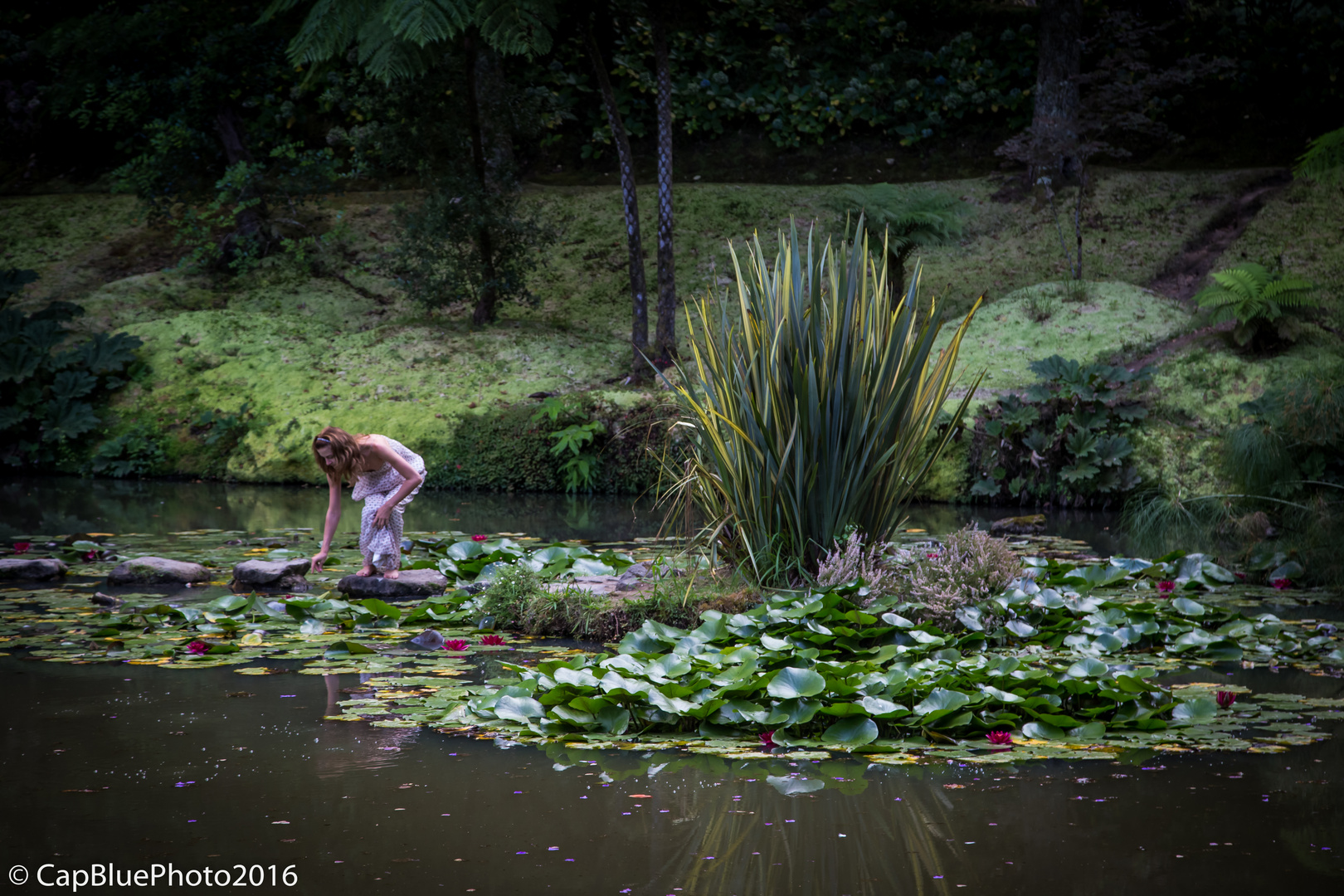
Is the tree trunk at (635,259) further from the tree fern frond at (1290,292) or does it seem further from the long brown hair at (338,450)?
the tree fern frond at (1290,292)

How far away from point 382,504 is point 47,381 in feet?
25.9

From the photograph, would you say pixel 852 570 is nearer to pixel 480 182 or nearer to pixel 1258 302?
pixel 1258 302

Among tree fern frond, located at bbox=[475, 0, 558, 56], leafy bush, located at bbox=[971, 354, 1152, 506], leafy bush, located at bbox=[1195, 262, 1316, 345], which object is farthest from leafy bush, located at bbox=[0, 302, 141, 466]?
leafy bush, located at bbox=[1195, 262, 1316, 345]

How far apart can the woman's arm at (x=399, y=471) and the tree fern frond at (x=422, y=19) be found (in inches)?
161

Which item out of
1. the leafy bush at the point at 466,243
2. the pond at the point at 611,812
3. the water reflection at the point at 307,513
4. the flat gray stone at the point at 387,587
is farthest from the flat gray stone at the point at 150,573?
the leafy bush at the point at 466,243

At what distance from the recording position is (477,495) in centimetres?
1051

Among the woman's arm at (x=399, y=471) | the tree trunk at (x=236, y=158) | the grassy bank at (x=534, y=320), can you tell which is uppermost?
the tree trunk at (x=236, y=158)

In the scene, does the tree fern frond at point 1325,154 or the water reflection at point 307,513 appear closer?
the tree fern frond at point 1325,154

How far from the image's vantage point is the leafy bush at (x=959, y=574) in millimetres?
4699

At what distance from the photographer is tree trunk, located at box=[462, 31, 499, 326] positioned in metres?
11.7

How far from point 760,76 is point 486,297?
6.53 meters

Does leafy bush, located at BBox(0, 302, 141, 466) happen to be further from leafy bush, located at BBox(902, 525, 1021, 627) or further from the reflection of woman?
leafy bush, located at BBox(902, 525, 1021, 627)

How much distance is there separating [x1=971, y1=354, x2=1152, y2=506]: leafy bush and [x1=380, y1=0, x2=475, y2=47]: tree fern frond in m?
5.67

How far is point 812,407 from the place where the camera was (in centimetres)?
477
